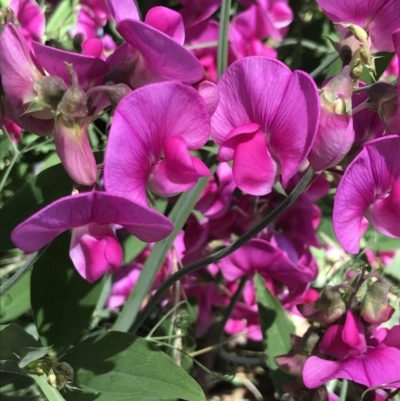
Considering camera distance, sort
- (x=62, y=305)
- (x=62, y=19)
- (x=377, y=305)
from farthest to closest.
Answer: (x=62, y=19) < (x=62, y=305) < (x=377, y=305)

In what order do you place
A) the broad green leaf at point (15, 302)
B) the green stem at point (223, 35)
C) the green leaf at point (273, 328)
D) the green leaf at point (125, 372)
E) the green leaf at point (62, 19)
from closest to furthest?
the green leaf at point (125, 372) → the green stem at point (223, 35) → the green leaf at point (273, 328) → the broad green leaf at point (15, 302) → the green leaf at point (62, 19)

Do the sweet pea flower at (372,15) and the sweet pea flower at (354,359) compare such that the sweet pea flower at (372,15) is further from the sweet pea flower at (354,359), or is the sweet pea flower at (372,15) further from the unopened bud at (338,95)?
the sweet pea flower at (354,359)

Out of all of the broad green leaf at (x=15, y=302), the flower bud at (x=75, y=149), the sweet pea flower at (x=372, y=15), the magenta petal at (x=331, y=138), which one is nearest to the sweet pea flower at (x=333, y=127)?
the magenta petal at (x=331, y=138)

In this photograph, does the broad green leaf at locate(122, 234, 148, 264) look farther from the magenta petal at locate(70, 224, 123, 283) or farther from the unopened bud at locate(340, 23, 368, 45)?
the unopened bud at locate(340, 23, 368, 45)

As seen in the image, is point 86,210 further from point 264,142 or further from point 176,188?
point 264,142

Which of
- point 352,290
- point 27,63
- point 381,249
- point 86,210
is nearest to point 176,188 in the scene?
point 86,210

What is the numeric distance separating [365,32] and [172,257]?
60 cm

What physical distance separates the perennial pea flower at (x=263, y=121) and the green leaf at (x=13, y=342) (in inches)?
15.5

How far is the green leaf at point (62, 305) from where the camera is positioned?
0.93m

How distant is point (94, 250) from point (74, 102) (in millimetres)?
181

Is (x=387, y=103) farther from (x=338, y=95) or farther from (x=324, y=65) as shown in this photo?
(x=324, y=65)

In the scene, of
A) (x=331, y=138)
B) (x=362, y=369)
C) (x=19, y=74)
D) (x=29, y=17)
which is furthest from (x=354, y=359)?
(x=29, y=17)

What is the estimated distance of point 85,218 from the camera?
2.15 feet

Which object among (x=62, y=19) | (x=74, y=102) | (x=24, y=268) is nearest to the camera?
(x=74, y=102)
